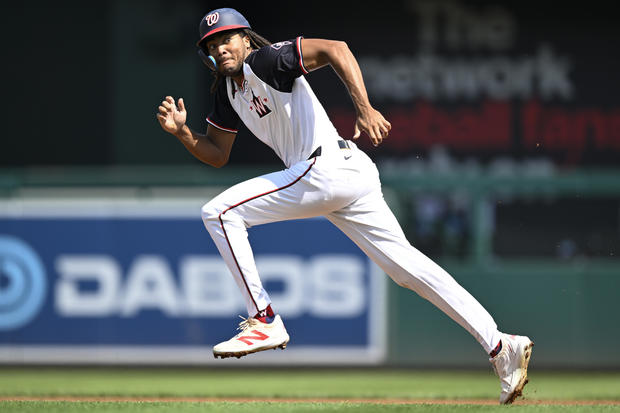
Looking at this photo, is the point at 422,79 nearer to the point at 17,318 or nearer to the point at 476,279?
the point at 476,279

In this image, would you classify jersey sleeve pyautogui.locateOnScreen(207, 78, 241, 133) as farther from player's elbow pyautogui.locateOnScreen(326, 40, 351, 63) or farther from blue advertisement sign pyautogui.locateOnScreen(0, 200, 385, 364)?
blue advertisement sign pyautogui.locateOnScreen(0, 200, 385, 364)

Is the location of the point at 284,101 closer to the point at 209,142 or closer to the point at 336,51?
the point at 336,51

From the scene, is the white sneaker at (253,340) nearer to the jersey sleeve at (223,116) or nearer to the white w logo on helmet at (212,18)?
the jersey sleeve at (223,116)

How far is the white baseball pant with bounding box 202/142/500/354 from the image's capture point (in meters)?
4.70

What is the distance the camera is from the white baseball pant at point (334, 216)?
185 inches

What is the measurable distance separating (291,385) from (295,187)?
103 inches

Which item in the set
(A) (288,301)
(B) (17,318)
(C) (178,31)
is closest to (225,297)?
(A) (288,301)

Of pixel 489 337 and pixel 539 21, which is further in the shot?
pixel 539 21

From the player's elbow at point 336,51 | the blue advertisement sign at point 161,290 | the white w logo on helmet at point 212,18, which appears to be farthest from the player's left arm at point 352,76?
the blue advertisement sign at point 161,290

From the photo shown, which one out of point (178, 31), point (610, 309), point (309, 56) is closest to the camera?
point (309, 56)

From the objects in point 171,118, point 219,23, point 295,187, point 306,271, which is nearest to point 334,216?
point 295,187

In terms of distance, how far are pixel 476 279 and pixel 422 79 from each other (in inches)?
149

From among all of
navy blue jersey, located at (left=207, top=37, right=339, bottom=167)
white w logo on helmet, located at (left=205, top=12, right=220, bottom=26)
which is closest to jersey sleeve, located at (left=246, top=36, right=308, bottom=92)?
navy blue jersey, located at (left=207, top=37, right=339, bottom=167)

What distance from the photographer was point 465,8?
1098 centimetres
